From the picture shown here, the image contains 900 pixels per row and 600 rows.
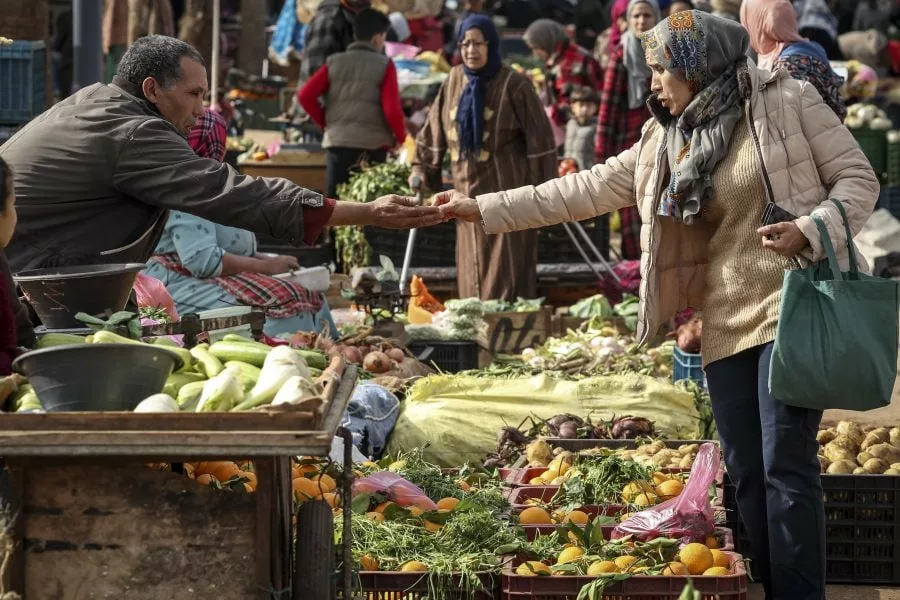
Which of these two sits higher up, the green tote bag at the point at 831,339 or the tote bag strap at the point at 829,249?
the tote bag strap at the point at 829,249

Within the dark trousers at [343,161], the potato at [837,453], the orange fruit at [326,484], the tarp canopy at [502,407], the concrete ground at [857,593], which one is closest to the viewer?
the orange fruit at [326,484]

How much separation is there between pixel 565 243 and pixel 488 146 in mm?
1166

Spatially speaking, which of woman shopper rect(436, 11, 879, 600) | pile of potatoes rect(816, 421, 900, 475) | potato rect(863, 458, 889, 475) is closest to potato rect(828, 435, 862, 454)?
pile of potatoes rect(816, 421, 900, 475)

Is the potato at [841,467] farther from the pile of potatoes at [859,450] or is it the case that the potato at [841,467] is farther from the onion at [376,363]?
the onion at [376,363]

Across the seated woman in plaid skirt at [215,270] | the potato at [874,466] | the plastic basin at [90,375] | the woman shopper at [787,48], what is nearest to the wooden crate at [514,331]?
the seated woman in plaid skirt at [215,270]

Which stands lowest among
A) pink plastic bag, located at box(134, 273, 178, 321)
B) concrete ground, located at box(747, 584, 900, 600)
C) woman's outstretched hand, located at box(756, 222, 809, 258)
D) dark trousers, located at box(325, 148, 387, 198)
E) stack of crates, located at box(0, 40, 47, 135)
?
concrete ground, located at box(747, 584, 900, 600)

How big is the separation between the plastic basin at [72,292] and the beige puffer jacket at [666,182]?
1.26 meters

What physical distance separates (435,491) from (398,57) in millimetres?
10922

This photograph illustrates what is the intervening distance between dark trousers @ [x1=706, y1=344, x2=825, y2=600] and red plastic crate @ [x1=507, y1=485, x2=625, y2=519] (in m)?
0.60

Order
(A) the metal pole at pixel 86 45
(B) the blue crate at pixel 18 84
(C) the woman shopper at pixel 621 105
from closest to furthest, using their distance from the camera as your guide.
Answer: (B) the blue crate at pixel 18 84 < (A) the metal pole at pixel 86 45 < (C) the woman shopper at pixel 621 105

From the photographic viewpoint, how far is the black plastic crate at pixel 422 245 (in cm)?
1100

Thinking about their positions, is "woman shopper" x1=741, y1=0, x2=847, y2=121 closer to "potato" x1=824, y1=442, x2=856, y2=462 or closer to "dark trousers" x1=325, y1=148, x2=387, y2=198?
"potato" x1=824, y1=442, x2=856, y2=462

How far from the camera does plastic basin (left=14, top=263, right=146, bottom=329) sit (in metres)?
4.32

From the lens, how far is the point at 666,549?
4.46 m
